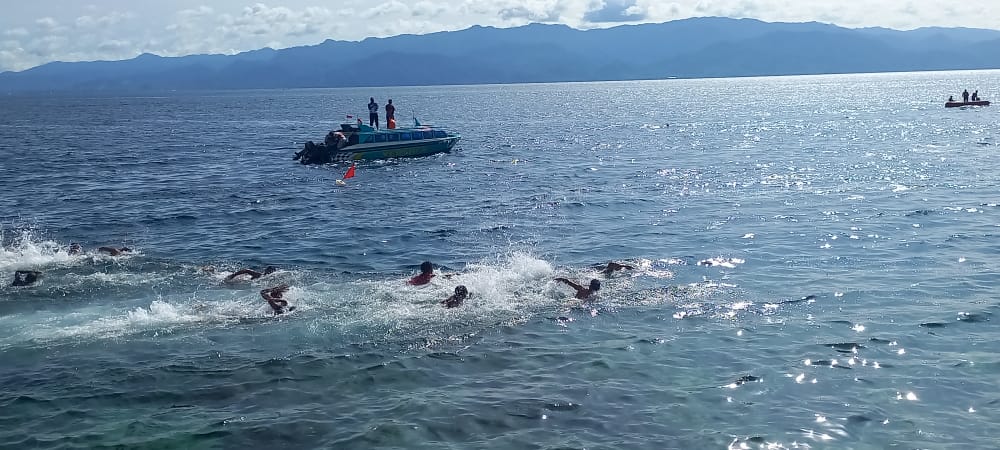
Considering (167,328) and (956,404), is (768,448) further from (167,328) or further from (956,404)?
(167,328)

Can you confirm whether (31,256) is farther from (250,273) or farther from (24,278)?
(250,273)

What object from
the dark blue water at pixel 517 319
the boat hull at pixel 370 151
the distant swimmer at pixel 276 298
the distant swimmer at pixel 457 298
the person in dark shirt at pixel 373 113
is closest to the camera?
the dark blue water at pixel 517 319

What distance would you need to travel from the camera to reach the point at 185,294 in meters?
21.6

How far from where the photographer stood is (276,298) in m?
20.1

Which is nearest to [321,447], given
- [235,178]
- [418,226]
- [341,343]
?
[341,343]

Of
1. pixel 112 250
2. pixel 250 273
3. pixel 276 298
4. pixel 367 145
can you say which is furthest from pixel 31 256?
pixel 367 145

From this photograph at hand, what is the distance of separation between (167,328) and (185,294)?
116 inches

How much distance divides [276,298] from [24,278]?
7.83 m

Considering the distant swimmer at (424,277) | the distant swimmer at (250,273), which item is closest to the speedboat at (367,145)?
the distant swimmer at (250,273)

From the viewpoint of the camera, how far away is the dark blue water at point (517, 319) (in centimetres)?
1374

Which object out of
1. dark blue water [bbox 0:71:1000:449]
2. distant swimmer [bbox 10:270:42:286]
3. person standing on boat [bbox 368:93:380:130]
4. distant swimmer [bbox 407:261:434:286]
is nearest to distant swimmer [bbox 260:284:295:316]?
dark blue water [bbox 0:71:1000:449]

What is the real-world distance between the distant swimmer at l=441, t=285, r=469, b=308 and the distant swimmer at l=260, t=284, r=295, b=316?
380cm

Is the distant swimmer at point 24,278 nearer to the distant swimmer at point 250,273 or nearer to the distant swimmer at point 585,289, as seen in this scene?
the distant swimmer at point 250,273

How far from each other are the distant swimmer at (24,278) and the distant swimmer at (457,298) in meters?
11.6
